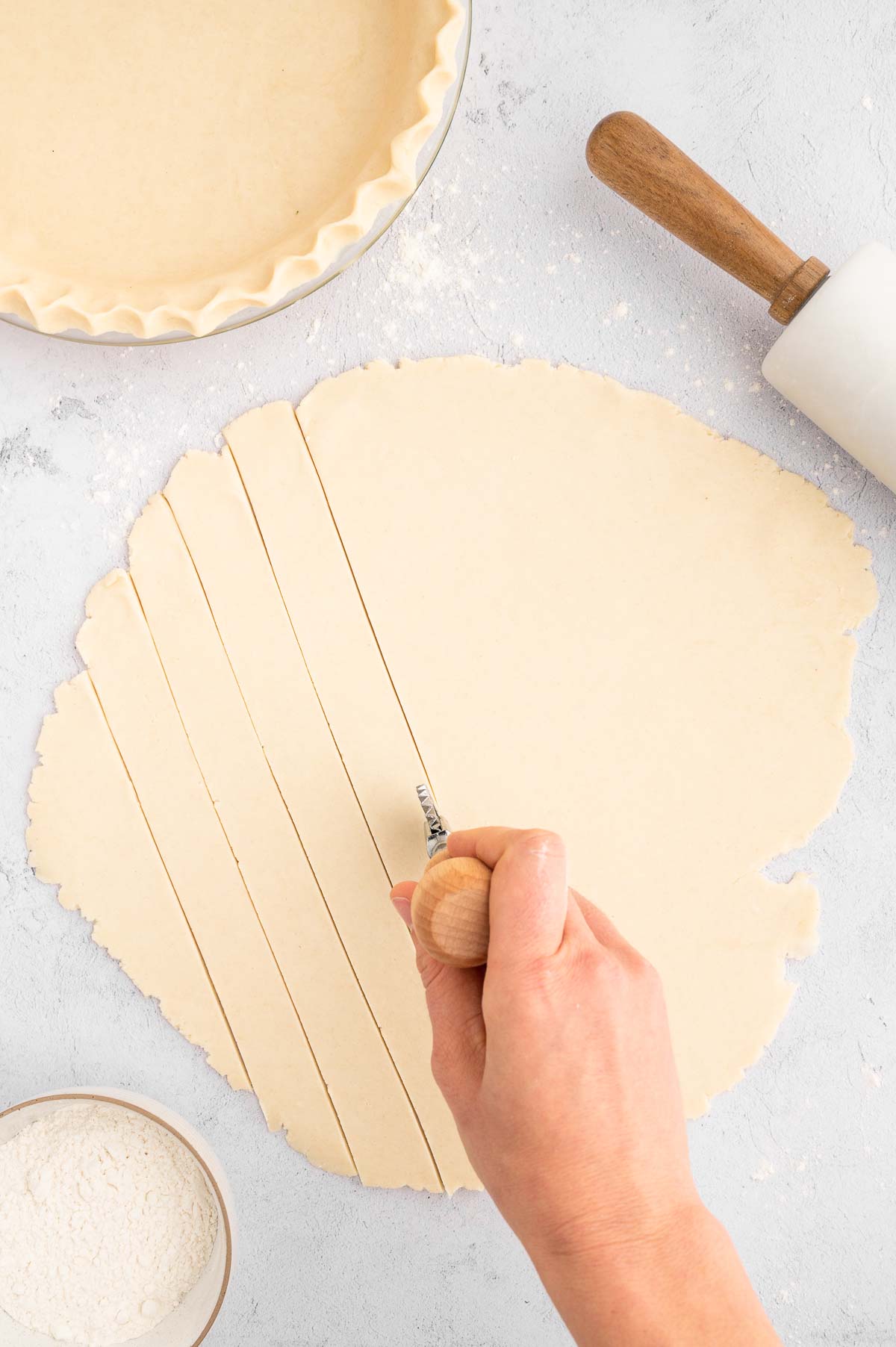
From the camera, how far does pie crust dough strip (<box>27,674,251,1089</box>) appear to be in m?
1.05

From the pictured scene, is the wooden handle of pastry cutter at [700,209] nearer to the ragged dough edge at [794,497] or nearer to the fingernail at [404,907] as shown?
the ragged dough edge at [794,497]

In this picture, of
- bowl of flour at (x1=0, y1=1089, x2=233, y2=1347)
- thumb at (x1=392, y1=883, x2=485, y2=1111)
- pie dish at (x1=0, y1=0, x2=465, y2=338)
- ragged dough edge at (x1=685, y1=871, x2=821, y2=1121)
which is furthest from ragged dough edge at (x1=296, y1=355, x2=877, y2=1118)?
bowl of flour at (x1=0, y1=1089, x2=233, y2=1347)

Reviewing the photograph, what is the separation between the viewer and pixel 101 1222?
1013mm

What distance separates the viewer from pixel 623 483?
3.40 ft

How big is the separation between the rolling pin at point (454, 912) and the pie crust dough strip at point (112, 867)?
37 cm

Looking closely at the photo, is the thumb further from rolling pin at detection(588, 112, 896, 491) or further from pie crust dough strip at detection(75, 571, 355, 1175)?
rolling pin at detection(588, 112, 896, 491)

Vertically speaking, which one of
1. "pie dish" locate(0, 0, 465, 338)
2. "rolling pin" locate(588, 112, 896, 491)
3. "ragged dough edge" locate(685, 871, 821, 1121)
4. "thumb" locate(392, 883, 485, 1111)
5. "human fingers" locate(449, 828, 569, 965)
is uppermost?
"pie dish" locate(0, 0, 465, 338)

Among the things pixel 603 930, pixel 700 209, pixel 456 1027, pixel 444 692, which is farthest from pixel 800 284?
pixel 456 1027

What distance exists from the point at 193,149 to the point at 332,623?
48 centimetres

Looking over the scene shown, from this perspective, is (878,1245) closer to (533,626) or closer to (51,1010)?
(533,626)

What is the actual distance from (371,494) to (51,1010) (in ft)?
2.14

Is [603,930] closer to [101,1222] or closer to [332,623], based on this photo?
[332,623]

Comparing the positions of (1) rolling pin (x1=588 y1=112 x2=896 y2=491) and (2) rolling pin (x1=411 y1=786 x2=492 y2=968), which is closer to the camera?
(2) rolling pin (x1=411 y1=786 x2=492 y2=968)

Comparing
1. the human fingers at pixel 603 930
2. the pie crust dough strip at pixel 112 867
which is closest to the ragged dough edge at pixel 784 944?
the human fingers at pixel 603 930
